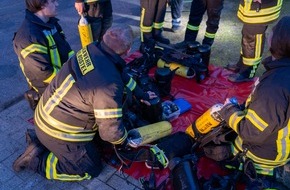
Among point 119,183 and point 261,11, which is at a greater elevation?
point 261,11

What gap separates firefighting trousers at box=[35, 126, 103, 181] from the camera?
279cm

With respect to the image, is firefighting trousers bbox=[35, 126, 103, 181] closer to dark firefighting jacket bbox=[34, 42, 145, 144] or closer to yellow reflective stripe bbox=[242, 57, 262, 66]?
dark firefighting jacket bbox=[34, 42, 145, 144]

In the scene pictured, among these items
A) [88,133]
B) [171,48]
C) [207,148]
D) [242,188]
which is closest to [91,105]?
[88,133]

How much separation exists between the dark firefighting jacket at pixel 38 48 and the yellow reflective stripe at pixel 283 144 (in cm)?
241

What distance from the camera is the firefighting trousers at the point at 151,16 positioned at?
467 cm

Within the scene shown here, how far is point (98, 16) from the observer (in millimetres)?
4535

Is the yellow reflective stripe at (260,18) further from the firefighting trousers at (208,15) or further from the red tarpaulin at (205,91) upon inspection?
the red tarpaulin at (205,91)

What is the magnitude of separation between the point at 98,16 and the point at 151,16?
86 centimetres

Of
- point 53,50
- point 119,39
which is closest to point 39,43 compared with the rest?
point 53,50

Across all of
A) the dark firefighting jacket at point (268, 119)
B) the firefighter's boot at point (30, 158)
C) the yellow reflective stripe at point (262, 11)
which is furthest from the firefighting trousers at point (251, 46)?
the firefighter's boot at point (30, 158)

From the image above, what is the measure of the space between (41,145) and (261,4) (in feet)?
9.88

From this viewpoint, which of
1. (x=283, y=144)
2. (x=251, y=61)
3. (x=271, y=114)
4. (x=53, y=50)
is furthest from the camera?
(x=251, y=61)

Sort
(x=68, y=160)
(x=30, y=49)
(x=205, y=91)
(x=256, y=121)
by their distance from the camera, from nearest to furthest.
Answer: (x=256, y=121), (x=68, y=160), (x=30, y=49), (x=205, y=91)

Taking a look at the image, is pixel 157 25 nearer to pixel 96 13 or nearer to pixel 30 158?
pixel 96 13
